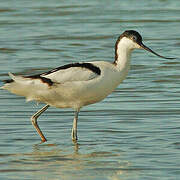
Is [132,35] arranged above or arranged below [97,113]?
above

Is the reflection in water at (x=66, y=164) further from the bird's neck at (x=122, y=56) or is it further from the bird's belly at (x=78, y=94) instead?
the bird's neck at (x=122, y=56)

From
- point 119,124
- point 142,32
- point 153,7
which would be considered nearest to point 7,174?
Answer: point 119,124

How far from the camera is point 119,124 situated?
883 centimetres

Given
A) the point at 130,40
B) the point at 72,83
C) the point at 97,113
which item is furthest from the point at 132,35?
the point at 97,113

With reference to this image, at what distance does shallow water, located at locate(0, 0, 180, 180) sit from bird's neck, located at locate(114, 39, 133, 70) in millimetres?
763

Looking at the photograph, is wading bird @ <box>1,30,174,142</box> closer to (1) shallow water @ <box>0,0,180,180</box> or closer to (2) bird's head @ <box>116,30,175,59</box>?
(2) bird's head @ <box>116,30,175,59</box>

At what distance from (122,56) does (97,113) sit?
1.19m

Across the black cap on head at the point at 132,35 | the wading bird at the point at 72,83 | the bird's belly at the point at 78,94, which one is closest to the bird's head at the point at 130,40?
the black cap on head at the point at 132,35

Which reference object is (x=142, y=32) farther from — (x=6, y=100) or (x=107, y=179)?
(x=107, y=179)

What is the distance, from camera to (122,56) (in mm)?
8516

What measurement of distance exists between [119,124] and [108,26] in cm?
888

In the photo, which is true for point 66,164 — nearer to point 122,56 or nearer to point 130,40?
point 122,56

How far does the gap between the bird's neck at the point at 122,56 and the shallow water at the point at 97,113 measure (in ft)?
2.50

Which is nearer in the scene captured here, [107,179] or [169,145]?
[107,179]
